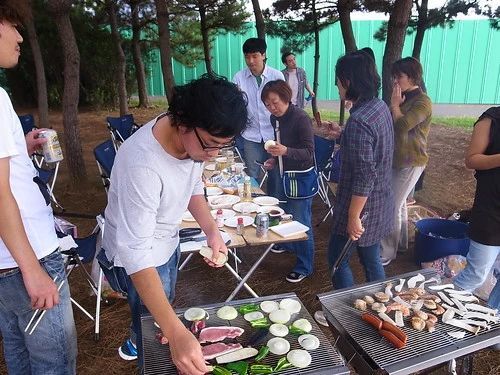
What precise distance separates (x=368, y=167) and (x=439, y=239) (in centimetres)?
146

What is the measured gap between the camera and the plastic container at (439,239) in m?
3.13

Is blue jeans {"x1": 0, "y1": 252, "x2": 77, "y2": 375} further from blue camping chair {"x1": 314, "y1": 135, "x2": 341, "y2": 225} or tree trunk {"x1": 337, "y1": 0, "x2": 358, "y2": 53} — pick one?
tree trunk {"x1": 337, "y1": 0, "x2": 358, "y2": 53}

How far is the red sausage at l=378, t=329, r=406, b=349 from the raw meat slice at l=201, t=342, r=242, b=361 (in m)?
0.55

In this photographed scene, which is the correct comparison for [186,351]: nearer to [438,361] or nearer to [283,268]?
[438,361]

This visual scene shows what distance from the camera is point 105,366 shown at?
2.42 m

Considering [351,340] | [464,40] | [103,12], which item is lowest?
[351,340]

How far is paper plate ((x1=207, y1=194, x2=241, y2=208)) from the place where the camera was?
2904mm

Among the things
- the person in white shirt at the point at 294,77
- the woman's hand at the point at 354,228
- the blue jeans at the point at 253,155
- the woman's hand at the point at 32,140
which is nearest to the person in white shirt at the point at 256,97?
the blue jeans at the point at 253,155

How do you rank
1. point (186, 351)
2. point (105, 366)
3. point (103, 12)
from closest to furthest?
1. point (186, 351)
2. point (105, 366)
3. point (103, 12)

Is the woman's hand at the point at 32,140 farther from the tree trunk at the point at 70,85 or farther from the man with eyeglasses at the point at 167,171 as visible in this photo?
the tree trunk at the point at 70,85

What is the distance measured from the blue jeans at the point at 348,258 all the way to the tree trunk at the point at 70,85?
150 inches

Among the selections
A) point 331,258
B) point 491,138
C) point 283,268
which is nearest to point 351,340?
point 331,258

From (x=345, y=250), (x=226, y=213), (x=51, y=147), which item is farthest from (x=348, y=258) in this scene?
(x=51, y=147)

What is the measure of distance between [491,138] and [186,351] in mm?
1989
